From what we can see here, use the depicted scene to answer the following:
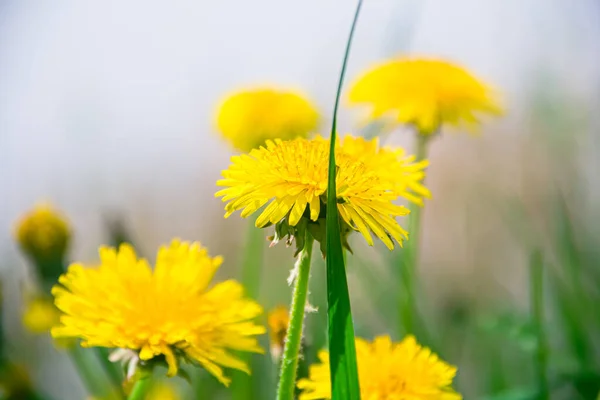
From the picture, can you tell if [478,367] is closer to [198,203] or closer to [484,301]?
[484,301]

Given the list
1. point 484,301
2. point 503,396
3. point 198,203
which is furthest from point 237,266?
point 503,396

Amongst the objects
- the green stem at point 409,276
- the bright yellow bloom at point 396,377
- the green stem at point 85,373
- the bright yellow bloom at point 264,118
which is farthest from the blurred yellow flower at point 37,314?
the bright yellow bloom at point 396,377

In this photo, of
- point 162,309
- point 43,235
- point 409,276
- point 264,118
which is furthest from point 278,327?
point 264,118

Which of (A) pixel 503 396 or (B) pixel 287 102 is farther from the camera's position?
(B) pixel 287 102

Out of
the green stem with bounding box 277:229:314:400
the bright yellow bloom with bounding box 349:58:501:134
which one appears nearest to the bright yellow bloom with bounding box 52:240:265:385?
the green stem with bounding box 277:229:314:400

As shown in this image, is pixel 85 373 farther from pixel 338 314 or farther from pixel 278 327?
pixel 338 314

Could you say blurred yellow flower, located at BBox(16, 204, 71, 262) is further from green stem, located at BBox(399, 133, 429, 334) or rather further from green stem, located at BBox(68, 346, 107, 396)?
green stem, located at BBox(399, 133, 429, 334)
